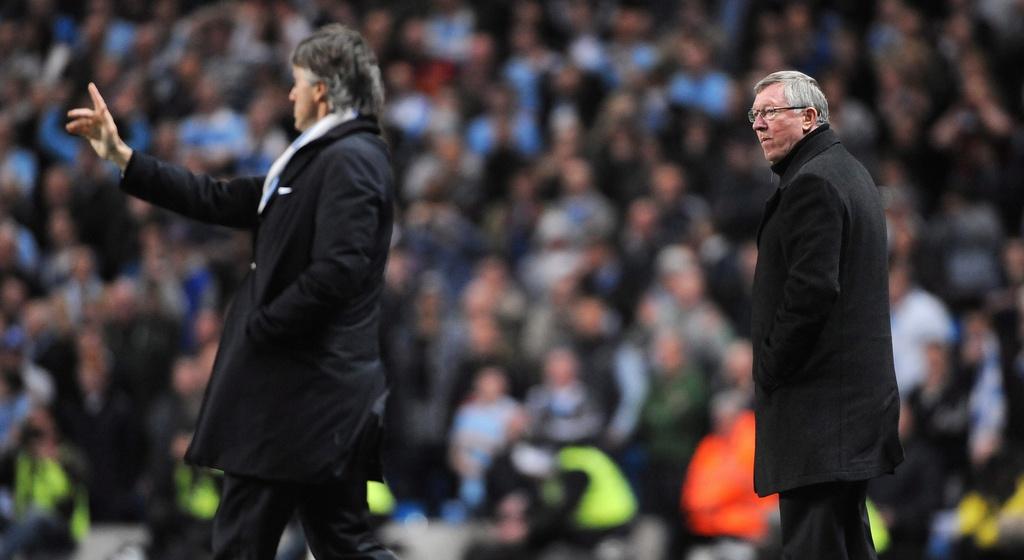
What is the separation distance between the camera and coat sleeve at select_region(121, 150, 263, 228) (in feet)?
18.0

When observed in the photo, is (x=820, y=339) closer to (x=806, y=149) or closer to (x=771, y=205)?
(x=771, y=205)

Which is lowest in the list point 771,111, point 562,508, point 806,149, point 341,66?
point 562,508

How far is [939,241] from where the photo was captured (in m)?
12.0

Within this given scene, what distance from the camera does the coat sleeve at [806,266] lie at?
486cm

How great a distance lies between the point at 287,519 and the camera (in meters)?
5.31

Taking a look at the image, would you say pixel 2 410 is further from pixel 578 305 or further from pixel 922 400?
pixel 922 400

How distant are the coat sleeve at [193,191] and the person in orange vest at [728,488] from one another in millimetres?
5333

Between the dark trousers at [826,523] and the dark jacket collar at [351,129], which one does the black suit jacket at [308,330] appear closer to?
the dark jacket collar at [351,129]

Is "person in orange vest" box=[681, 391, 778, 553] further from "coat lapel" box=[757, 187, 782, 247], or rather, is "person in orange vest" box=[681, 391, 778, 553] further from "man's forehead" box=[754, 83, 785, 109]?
"man's forehead" box=[754, 83, 785, 109]

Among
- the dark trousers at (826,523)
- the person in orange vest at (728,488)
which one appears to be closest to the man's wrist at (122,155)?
the dark trousers at (826,523)

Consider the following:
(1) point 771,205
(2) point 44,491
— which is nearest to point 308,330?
(1) point 771,205

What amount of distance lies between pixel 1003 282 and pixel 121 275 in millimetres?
7375

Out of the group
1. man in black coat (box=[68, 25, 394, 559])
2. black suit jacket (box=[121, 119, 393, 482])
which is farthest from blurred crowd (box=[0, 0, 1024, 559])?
black suit jacket (box=[121, 119, 393, 482])

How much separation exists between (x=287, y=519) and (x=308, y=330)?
0.67m
